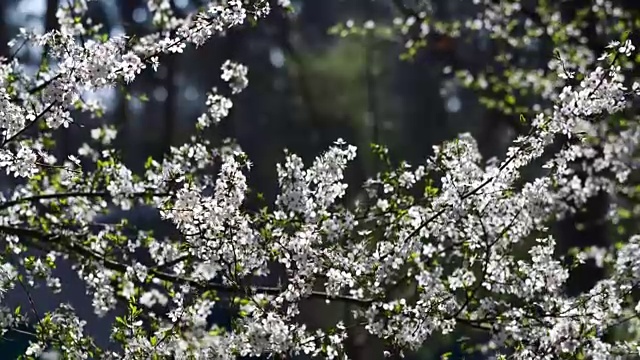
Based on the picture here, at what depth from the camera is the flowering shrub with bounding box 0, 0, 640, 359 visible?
2.18 m

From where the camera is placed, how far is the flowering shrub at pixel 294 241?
2176 millimetres

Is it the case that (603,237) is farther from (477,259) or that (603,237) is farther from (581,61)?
(477,259)

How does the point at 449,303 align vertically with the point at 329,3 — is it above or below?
below

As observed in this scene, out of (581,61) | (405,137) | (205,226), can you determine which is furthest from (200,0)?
(405,137)

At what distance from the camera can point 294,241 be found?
→ 2.23m

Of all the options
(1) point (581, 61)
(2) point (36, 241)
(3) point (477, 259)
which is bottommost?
(3) point (477, 259)

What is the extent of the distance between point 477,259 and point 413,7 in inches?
93.3

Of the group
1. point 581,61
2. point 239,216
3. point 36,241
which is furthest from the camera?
point 581,61

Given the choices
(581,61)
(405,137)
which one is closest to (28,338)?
(581,61)

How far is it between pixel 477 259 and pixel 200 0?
248cm

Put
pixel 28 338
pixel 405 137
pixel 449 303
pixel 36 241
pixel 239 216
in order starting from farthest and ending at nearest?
pixel 405 137, pixel 36 241, pixel 28 338, pixel 449 303, pixel 239 216

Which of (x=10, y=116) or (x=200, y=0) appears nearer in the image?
(x=10, y=116)

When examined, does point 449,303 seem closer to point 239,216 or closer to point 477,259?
point 477,259

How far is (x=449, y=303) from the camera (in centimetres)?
242
